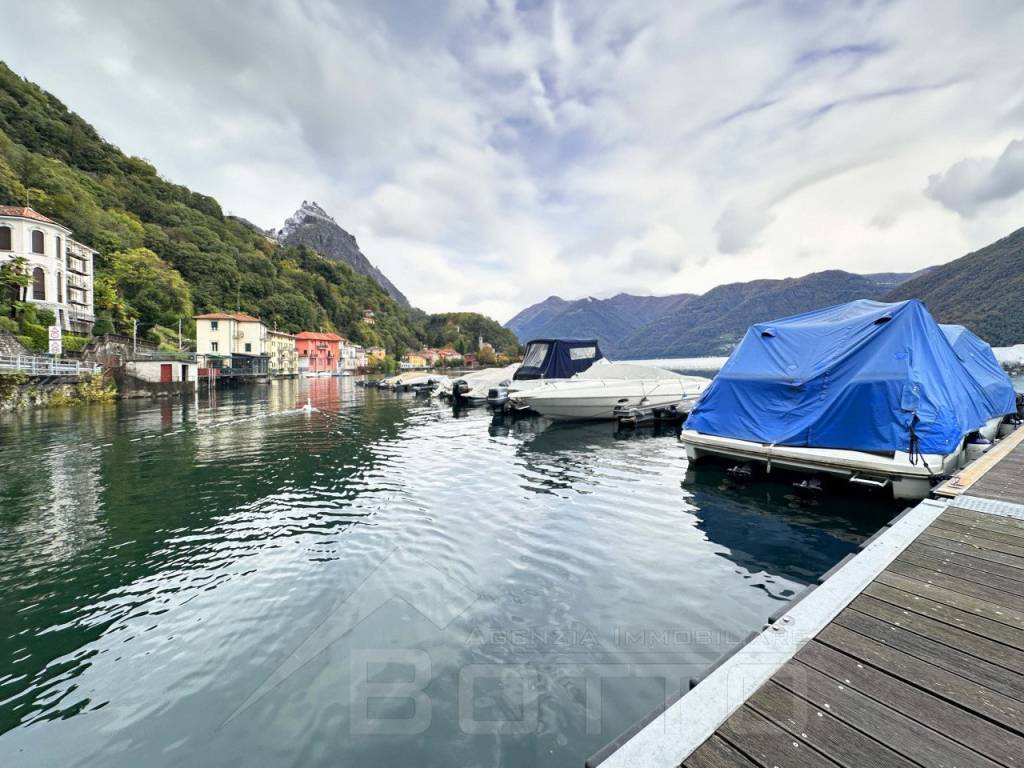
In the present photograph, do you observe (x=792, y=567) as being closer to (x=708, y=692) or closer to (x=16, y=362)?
(x=708, y=692)

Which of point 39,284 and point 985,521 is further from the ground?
point 39,284

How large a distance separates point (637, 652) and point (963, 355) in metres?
14.0

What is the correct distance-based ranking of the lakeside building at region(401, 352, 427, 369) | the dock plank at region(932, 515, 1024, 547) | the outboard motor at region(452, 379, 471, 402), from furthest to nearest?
the lakeside building at region(401, 352, 427, 369) → the outboard motor at region(452, 379, 471, 402) → the dock plank at region(932, 515, 1024, 547)

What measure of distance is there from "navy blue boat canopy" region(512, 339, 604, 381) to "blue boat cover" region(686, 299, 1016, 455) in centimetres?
1510

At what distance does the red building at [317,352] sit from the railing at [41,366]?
57457mm

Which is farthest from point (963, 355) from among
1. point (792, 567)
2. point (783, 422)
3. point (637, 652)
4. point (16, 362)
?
point (16, 362)

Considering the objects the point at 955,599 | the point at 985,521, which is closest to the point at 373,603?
the point at 955,599

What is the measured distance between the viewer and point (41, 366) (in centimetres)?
2589

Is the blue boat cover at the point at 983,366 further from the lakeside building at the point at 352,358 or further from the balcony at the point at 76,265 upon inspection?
the lakeside building at the point at 352,358

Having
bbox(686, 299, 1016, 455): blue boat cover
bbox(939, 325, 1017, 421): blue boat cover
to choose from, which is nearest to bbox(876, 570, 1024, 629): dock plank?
bbox(686, 299, 1016, 455): blue boat cover

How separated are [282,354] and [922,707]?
293 feet

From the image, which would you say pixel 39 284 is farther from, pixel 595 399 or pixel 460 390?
pixel 595 399

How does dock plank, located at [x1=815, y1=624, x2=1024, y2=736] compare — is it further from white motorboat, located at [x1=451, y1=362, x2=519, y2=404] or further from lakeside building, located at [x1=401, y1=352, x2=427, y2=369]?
lakeside building, located at [x1=401, y1=352, x2=427, y2=369]

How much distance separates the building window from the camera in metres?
35.2
